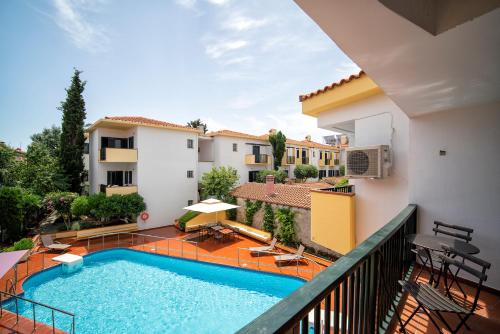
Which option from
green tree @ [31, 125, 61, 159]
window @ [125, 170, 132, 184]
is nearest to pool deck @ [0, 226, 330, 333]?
window @ [125, 170, 132, 184]

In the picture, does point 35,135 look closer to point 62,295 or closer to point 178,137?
point 178,137

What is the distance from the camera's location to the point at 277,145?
97.6 feet

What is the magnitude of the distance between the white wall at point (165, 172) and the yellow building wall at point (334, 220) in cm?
1491

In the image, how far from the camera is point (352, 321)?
1.74 m

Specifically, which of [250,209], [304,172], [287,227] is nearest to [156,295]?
[287,227]

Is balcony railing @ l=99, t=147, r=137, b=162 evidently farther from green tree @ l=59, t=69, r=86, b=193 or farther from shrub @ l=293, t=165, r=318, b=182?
shrub @ l=293, t=165, r=318, b=182

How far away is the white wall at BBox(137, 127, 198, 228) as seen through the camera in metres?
19.4

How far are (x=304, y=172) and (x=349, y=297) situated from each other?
3207 cm

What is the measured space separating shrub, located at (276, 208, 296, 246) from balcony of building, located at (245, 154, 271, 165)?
1312cm

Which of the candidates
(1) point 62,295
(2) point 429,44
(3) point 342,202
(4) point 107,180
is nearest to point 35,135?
(4) point 107,180

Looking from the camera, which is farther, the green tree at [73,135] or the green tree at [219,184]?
the green tree at [73,135]

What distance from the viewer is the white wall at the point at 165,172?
1938 centimetres


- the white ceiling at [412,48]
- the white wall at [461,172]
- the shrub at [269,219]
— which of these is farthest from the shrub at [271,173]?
the white ceiling at [412,48]

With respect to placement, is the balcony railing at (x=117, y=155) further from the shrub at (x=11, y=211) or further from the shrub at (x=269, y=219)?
the shrub at (x=269, y=219)
